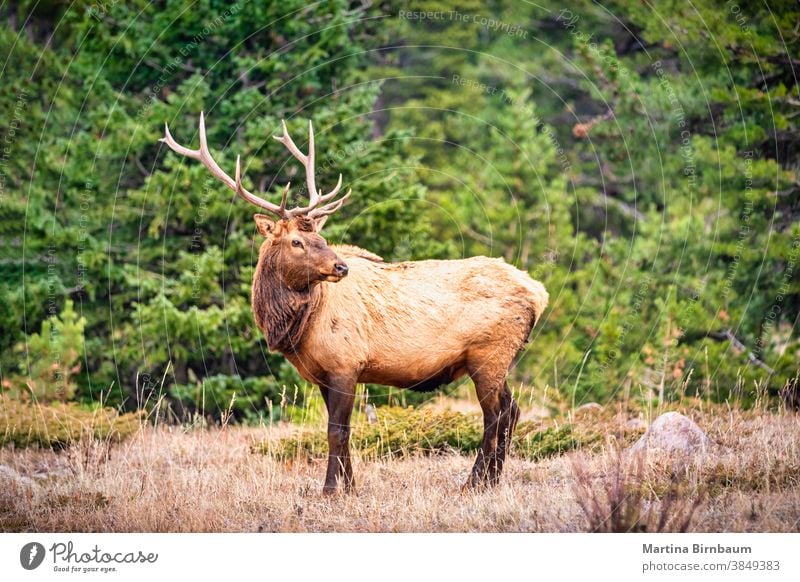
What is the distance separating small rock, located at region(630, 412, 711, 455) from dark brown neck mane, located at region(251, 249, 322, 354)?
3.26 metres

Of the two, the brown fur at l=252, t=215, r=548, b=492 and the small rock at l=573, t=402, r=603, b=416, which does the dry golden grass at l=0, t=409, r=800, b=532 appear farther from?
the small rock at l=573, t=402, r=603, b=416

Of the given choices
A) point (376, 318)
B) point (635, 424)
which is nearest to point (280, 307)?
point (376, 318)

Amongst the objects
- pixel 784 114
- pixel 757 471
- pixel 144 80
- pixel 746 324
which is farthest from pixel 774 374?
pixel 144 80

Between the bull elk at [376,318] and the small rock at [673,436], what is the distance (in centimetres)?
127

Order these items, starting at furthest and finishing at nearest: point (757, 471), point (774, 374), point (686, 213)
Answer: point (686, 213)
point (774, 374)
point (757, 471)

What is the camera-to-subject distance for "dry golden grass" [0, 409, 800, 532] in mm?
8688

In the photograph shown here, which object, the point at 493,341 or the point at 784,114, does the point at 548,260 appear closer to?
the point at 784,114

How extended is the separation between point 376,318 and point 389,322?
12 cm

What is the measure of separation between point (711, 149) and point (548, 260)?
13.3ft

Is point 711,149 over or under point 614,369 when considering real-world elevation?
over

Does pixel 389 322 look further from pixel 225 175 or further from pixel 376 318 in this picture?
pixel 225 175

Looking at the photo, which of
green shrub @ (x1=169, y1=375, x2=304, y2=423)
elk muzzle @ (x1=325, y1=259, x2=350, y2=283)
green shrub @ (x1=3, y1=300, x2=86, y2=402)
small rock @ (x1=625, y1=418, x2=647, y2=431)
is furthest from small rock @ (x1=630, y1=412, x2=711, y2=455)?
green shrub @ (x1=3, y1=300, x2=86, y2=402)

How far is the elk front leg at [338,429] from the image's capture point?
31.2 ft

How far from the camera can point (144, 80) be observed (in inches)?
619
